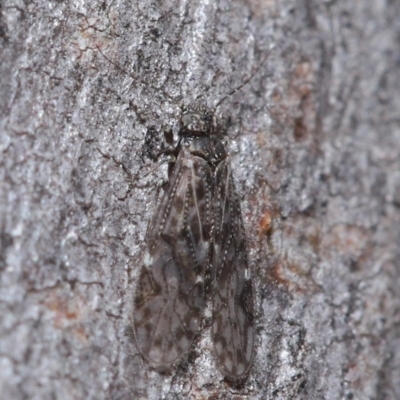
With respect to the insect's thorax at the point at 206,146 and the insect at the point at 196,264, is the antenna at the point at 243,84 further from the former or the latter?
the insect's thorax at the point at 206,146

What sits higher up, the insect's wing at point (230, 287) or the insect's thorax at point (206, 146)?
the insect's thorax at point (206, 146)

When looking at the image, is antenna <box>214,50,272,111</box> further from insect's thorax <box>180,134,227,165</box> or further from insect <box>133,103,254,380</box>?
insect's thorax <box>180,134,227,165</box>

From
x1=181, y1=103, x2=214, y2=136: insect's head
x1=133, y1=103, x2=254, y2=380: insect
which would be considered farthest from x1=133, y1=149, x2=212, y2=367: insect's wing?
x1=181, y1=103, x2=214, y2=136: insect's head

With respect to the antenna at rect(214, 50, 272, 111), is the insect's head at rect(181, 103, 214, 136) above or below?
below

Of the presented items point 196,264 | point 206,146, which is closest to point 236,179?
point 206,146

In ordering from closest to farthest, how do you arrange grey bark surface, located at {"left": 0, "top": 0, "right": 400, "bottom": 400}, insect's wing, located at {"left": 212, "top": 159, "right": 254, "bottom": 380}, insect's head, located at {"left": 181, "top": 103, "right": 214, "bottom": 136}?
1. grey bark surface, located at {"left": 0, "top": 0, "right": 400, "bottom": 400}
2. insect's wing, located at {"left": 212, "top": 159, "right": 254, "bottom": 380}
3. insect's head, located at {"left": 181, "top": 103, "right": 214, "bottom": 136}

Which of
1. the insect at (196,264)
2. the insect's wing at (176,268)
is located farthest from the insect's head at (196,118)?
the insect's wing at (176,268)
